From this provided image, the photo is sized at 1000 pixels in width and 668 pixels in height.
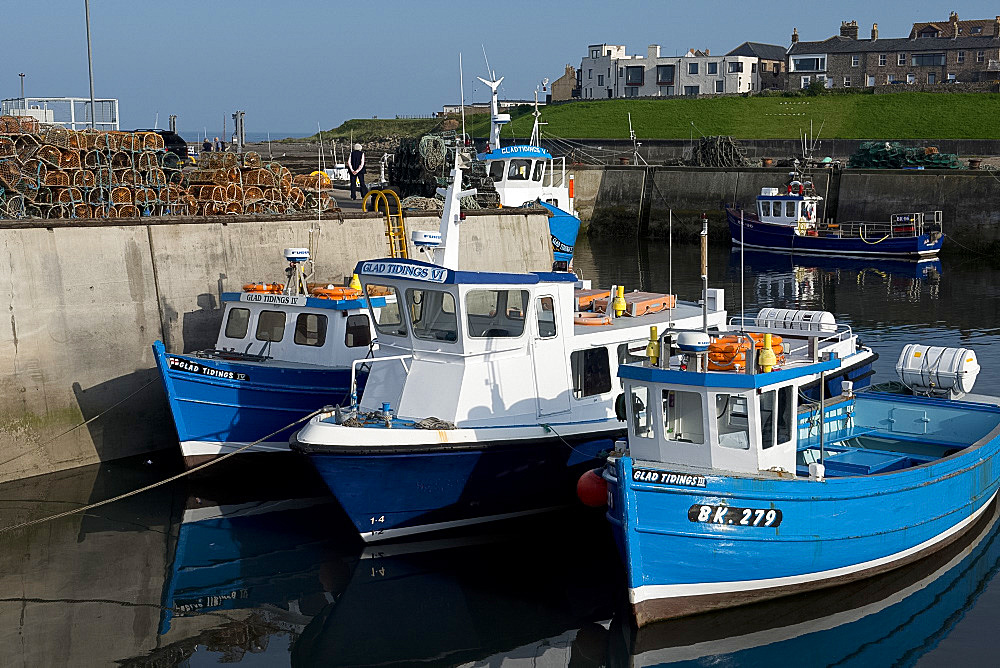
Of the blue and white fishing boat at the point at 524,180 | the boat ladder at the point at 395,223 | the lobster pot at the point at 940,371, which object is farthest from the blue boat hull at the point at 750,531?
the blue and white fishing boat at the point at 524,180

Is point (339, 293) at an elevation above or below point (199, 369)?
above

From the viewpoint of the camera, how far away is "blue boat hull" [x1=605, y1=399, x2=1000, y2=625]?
10.5 metres

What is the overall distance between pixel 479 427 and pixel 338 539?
7.63ft

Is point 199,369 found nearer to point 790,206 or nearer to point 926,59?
point 790,206

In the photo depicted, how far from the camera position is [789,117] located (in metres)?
64.1

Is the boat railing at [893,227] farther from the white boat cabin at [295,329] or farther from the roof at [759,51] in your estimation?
the roof at [759,51]

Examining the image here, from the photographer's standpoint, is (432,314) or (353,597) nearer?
(353,597)

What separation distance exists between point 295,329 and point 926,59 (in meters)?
72.0

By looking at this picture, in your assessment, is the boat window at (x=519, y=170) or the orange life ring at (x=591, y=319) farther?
the boat window at (x=519, y=170)

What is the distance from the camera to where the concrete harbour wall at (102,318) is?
51.4 feet

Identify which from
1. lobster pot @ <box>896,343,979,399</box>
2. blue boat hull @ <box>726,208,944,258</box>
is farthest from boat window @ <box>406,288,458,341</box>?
blue boat hull @ <box>726,208,944,258</box>

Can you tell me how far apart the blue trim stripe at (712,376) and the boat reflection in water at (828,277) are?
64.1 feet

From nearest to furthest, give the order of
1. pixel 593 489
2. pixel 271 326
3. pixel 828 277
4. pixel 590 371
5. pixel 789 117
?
1. pixel 593 489
2. pixel 590 371
3. pixel 271 326
4. pixel 828 277
5. pixel 789 117

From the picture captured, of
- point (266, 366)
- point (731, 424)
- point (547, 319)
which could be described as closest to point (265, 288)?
point (266, 366)
